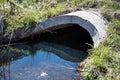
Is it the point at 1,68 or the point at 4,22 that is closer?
the point at 1,68

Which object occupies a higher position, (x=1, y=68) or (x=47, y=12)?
(x=47, y=12)

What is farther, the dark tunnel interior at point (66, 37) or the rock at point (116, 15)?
the dark tunnel interior at point (66, 37)

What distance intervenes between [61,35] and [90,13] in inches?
63.8

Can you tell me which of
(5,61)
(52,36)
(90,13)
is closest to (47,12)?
(52,36)

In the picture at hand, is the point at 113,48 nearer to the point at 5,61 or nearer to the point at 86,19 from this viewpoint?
the point at 86,19

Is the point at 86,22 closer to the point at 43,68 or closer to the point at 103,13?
the point at 103,13

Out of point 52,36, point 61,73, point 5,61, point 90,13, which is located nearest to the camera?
point 61,73

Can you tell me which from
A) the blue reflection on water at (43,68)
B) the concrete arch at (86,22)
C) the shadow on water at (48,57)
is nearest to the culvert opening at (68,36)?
the shadow on water at (48,57)

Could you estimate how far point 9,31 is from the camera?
11.0m

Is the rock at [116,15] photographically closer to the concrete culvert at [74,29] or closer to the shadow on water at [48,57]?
the concrete culvert at [74,29]

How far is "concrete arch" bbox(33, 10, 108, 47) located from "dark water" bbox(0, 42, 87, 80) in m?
0.69

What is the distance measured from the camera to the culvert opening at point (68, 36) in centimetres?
1147

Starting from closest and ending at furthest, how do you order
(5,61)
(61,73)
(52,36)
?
(61,73), (5,61), (52,36)

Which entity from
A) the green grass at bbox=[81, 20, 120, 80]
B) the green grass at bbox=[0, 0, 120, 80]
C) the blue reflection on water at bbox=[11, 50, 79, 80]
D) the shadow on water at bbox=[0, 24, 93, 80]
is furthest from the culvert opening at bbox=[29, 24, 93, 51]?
the green grass at bbox=[81, 20, 120, 80]
